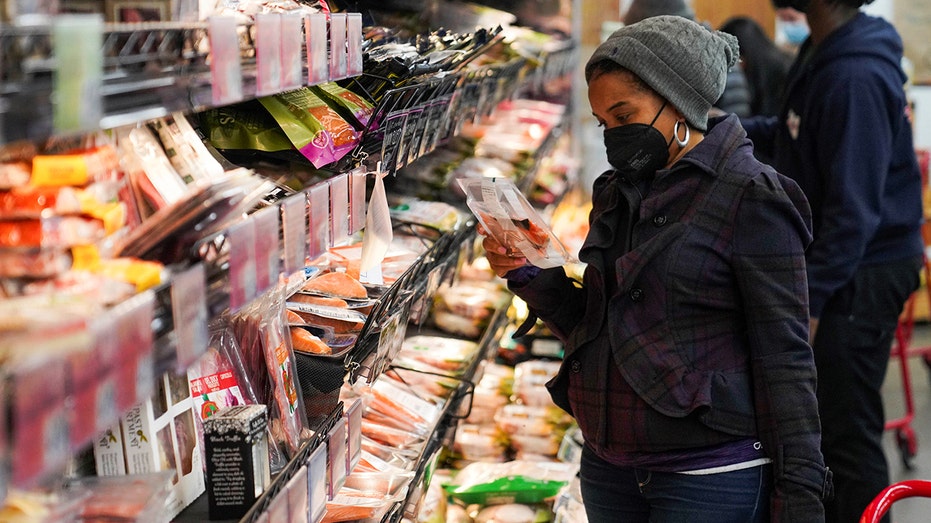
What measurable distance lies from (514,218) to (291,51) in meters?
0.78

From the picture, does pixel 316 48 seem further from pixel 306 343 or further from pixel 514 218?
pixel 514 218

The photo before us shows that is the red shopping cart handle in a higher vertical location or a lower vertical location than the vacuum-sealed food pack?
lower

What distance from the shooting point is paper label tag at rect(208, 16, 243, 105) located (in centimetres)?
95

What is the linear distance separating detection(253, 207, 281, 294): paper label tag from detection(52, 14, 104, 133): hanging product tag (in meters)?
0.34

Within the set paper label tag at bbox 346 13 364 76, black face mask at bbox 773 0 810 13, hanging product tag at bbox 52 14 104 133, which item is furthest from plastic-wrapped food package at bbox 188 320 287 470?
black face mask at bbox 773 0 810 13

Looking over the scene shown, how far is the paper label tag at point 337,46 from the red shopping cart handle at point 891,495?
117 centimetres

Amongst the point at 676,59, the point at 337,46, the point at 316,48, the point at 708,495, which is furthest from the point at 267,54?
the point at 708,495

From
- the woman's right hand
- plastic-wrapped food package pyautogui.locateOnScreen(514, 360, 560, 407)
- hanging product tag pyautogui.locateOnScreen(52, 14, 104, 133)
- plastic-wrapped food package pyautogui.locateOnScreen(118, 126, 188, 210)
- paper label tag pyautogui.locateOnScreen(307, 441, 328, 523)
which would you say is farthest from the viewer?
plastic-wrapped food package pyautogui.locateOnScreen(514, 360, 560, 407)

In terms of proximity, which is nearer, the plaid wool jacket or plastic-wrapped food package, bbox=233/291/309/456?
plastic-wrapped food package, bbox=233/291/309/456

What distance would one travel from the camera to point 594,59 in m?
1.81

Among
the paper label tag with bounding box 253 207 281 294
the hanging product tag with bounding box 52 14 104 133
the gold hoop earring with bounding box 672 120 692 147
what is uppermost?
the hanging product tag with bounding box 52 14 104 133

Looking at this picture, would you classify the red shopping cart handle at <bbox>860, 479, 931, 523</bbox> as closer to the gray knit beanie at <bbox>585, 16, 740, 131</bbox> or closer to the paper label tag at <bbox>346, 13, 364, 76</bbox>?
the gray knit beanie at <bbox>585, 16, 740, 131</bbox>

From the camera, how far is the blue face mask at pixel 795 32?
6.05 metres

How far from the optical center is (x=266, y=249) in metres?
1.09
